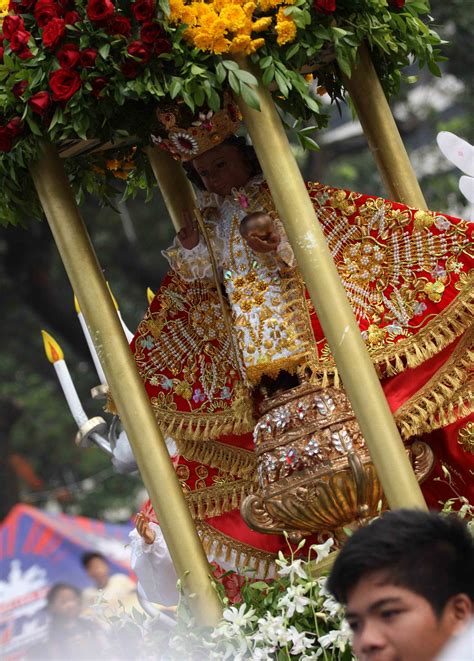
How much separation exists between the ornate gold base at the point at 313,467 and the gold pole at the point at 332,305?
290mm

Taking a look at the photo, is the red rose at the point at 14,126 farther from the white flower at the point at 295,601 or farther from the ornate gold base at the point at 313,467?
the white flower at the point at 295,601

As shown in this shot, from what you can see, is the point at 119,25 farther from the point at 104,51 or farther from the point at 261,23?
the point at 261,23

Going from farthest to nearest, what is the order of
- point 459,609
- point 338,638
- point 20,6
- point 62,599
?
point 62,599 < point 20,6 < point 338,638 < point 459,609

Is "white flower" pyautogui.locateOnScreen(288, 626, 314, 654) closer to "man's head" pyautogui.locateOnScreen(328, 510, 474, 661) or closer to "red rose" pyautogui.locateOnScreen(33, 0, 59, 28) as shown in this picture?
"man's head" pyautogui.locateOnScreen(328, 510, 474, 661)

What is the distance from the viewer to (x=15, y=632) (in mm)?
10297

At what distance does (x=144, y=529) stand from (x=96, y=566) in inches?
260

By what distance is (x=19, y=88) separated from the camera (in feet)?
14.9

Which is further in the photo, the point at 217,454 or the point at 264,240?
the point at 217,454

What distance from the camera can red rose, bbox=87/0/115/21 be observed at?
4355 millimetres

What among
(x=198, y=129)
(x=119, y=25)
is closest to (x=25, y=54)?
(x=119, y=25)

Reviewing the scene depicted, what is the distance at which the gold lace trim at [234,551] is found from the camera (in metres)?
5.11

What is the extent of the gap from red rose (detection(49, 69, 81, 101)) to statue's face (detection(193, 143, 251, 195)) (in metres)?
0.64

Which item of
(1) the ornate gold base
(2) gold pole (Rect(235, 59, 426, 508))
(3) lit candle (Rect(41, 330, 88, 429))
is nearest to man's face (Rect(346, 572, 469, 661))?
(2) gold pole (Rect(235, 59, 426, 508))

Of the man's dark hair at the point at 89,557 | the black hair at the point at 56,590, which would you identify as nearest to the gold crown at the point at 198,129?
the black hair at the point at 56,590
